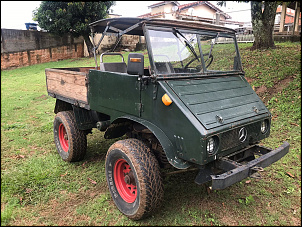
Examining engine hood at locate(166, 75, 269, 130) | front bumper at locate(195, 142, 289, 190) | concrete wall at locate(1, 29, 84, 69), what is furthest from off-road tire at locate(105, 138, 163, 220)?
concrete wall at locate(1, 29, 84, 69)

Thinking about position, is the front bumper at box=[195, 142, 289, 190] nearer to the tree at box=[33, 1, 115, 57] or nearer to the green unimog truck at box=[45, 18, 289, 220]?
the green unimog truck at box=[45, 18, 289, 220]

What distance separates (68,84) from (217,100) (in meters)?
2.66

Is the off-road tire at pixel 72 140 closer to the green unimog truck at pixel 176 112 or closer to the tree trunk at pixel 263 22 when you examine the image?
the green unimog truck at pixel 176 112

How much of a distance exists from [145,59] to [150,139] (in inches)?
41.6

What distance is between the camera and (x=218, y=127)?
→ 9.23 ft

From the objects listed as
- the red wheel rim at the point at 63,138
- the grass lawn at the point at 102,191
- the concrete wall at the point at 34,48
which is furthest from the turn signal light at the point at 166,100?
the concrete wall at the point at 34,48

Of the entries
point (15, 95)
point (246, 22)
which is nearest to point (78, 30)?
point (15, 95)

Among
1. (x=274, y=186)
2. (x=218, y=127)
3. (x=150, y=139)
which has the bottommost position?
(x=274, y=186)

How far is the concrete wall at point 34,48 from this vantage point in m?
15.9

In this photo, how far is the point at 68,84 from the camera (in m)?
4.54

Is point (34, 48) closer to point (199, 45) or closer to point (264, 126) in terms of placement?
point (199, 45)

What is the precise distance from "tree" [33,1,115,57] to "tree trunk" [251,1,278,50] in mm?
10184

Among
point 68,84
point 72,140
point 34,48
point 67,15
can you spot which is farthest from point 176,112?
point 34,48

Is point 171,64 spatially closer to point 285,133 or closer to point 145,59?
point 145,59
